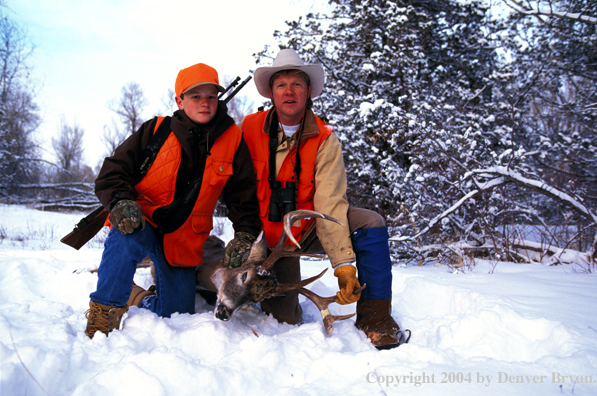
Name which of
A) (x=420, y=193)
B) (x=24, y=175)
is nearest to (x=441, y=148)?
(x=420, y=193)

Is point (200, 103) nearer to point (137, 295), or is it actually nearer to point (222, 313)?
point (222, 313)

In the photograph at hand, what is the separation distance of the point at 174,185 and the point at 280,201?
84cm

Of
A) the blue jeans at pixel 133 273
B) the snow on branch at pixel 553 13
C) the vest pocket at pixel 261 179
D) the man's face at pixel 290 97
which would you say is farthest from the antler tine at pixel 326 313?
the snow on branch at pixel 553 13

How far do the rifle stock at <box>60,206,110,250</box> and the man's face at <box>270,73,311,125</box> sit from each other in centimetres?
161

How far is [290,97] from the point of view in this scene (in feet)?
10.0

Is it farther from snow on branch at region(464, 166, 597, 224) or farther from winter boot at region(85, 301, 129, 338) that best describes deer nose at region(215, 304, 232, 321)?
snow on branch at region(464, 166, 597, 224)

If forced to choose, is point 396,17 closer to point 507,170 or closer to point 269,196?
point 507,170

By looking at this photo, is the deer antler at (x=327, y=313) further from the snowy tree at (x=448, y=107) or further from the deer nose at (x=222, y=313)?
the snowy tree at (x=448, y=107)

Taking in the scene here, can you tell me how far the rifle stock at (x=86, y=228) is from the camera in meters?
2.76

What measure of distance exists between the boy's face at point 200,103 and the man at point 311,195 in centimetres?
46

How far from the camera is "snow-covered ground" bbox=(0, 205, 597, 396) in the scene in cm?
158

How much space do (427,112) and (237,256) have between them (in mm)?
6815

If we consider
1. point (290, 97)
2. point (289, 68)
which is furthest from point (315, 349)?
point (289, 68)

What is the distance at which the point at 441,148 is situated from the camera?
671cm
